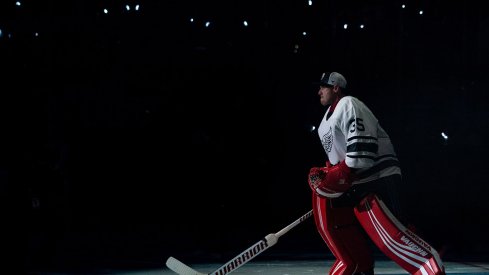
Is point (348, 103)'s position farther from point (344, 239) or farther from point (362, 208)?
point (344, 239)

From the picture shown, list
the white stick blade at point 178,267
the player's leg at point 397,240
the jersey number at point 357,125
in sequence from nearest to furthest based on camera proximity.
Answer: the player's leg at point 397,240
the jersey number at point 357,125
the white stick blade at point 178,267

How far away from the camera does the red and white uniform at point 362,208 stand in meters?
6.80

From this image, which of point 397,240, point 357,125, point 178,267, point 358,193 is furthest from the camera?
point 178,267

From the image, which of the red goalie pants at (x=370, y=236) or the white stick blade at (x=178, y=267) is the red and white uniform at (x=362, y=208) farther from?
the white stick blade at (x=178, y=267)

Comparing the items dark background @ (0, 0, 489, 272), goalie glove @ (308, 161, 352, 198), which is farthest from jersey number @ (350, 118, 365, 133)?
dark background @ (0, 0, 489, 272)

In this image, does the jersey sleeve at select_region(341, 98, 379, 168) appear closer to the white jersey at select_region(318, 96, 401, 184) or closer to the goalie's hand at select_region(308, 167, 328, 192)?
the white jersey at select_region(318, 96, 401, 184)

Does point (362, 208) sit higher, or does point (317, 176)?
point (317, 176)

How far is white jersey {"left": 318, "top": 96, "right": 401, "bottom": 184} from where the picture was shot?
22.6 ft

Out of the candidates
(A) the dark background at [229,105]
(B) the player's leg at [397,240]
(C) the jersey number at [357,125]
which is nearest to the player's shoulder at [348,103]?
(C) the jersey number at [357,125]

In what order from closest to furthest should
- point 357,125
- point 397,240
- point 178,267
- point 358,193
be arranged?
1. point 397,240
2. point 357,125
3. point 358,193
4. point 178,267

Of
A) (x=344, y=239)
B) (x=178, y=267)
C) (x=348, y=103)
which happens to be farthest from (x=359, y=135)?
(x=178, y=267)

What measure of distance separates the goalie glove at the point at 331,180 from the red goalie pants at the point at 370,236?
196 mm

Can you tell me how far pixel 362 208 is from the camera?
7.09m

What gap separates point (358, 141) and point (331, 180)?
34 centimetres
